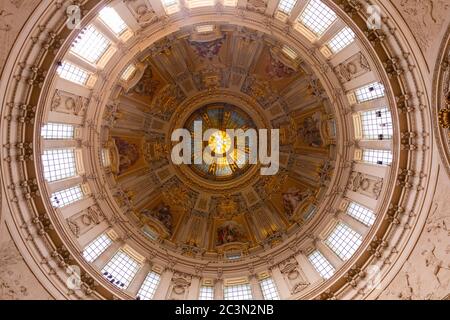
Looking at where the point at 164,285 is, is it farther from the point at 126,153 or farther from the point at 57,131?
the point at 57,131

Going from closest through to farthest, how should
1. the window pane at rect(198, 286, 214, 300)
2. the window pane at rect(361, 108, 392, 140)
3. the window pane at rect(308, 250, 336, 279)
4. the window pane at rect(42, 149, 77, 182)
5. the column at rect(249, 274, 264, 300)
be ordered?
1. the window pane at rect(361, 108, 392, 140)
2. the window pane at rect(42, 149, 77, 182)
3. the window pane at rect(308, 250, 336, 279)
4. the column at rect(249, 274, 264, 300)
5. the window pane at rect(198, 286, 214, 300)

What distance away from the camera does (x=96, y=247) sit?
2681 cm

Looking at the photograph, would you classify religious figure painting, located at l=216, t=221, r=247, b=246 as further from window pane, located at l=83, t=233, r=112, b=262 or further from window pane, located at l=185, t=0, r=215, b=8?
window pane, located at l=185, t=0, r=215, b=8

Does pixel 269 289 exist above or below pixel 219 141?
below

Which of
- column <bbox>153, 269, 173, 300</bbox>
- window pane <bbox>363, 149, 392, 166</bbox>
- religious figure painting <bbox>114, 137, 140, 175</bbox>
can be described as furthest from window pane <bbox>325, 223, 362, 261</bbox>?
religious figure painting <bbox>114, 137, 140, 175</bbox>

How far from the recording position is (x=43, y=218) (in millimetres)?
22547

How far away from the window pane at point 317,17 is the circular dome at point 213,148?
4.1 inches

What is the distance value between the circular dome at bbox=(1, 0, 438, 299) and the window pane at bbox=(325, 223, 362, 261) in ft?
0.33

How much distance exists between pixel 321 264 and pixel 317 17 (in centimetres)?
1519

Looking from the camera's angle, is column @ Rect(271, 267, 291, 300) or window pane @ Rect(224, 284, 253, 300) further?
window pane @ Rect(224, 284, 253, 300)

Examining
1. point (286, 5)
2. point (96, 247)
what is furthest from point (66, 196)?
point (286, 5)

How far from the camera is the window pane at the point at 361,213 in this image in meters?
25.2

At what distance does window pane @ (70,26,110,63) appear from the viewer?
78.5 feet
